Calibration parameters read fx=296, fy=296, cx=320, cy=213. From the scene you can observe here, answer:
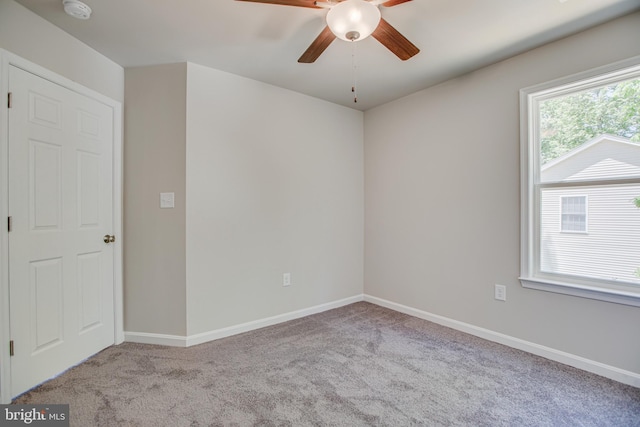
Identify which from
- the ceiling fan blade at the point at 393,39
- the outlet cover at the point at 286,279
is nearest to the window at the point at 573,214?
the ceiling fan blade at the point at 393,39

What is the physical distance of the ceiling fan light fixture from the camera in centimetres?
151

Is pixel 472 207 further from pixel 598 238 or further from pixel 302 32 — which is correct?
pixel 302 32

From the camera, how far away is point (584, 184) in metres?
2.20

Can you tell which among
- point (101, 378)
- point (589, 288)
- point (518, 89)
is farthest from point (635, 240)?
point (101, 378)

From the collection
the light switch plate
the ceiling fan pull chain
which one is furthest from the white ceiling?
the light switch plate

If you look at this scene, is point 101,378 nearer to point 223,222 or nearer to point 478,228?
point 223,222

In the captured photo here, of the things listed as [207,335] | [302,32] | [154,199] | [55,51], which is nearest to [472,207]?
[302,32]

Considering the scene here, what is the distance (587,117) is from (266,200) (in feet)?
8.96

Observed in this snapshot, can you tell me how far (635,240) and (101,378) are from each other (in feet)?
12.3

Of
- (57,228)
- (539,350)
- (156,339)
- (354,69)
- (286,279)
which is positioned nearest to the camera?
(57,228)

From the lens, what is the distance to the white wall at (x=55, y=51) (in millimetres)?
1783

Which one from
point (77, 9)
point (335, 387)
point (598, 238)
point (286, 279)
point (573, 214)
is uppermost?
point (77, 9)

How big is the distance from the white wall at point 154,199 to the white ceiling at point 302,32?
242 millimetres

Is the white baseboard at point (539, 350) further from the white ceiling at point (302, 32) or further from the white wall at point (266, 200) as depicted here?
the white ceiling at point (302, 32)
